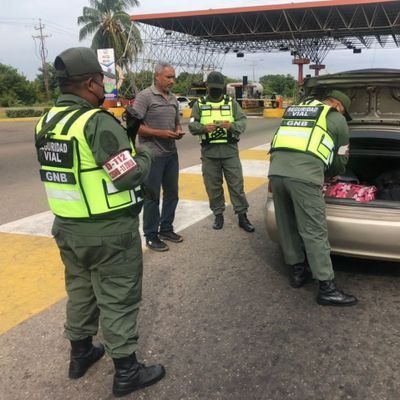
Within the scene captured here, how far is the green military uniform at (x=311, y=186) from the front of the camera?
355 centimetres

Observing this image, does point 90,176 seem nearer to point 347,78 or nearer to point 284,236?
point 284,236

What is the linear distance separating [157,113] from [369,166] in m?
2.45

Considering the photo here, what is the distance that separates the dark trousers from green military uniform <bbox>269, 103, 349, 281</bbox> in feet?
4.88

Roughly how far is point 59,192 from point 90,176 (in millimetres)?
207

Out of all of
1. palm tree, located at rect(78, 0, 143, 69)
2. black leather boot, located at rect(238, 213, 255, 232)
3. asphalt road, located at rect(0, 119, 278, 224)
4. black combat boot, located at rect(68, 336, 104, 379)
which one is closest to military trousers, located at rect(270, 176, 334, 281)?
black combat boot, located at rect(68, 336, 104, 379)

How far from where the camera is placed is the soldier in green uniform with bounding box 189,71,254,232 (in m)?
5.39

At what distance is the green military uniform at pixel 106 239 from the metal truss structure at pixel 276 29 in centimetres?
3144

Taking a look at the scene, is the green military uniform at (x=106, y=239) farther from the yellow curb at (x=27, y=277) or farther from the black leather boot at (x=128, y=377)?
the yellow curb at (x=27, y=277)

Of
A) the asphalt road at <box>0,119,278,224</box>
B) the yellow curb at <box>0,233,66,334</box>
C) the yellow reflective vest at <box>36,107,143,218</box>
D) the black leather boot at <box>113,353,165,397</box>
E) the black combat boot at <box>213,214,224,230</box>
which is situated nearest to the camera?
the yellow reflective vest at <box>36,107,143,218</box>

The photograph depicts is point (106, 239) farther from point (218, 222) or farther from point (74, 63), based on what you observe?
point (218, 222)

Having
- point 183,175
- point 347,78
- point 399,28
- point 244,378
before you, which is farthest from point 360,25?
point 244,378

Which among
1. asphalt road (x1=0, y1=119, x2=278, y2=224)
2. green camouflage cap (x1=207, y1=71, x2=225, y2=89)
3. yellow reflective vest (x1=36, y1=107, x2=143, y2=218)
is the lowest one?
asphalt road (x1=0, y1=119, x2=278, y2=224)

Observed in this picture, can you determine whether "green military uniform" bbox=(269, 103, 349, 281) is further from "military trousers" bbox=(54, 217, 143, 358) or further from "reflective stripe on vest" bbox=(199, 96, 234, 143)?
"reflective stripe on vest" bbox=(199, 96, 234, 143)

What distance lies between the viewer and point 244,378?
276 cm
